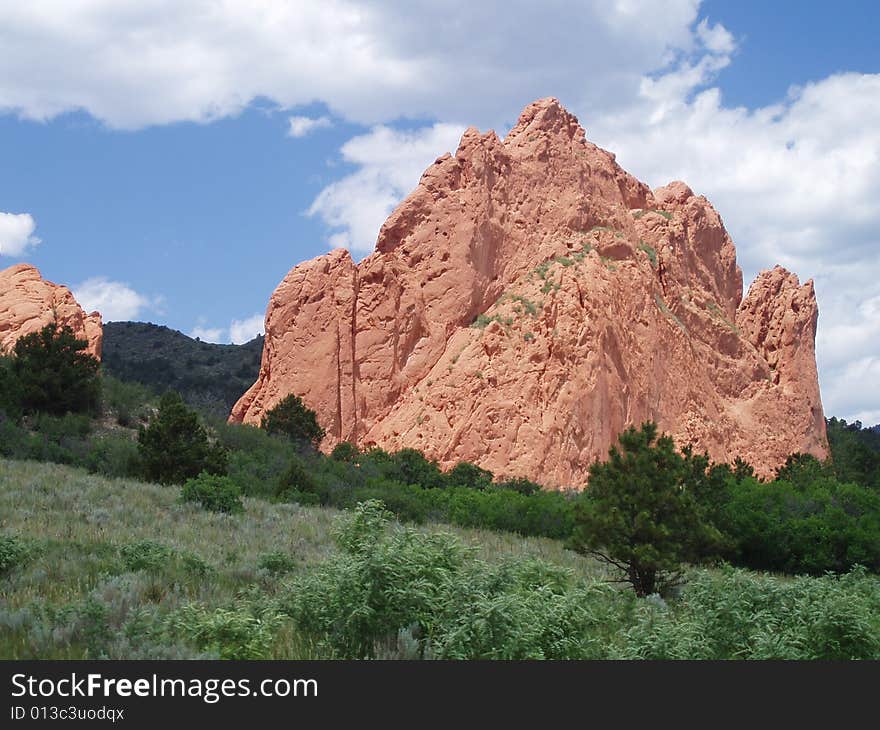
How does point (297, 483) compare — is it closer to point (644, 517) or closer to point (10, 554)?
point (644, 517)

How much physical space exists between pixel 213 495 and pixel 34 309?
2986 cm

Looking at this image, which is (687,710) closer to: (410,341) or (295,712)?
(295,712)

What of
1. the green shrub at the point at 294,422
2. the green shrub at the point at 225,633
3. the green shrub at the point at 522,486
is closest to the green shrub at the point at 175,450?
the green shrub at the point at 522,486

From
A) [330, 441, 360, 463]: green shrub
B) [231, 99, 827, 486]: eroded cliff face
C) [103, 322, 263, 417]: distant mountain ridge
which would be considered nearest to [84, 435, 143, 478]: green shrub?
[330, 441, 360, 463]: green shrub

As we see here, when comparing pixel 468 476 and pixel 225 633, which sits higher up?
pixel 468 476

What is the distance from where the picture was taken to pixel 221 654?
224 inches

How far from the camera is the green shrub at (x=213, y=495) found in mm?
16078

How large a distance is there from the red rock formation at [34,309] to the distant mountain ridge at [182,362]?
34.9 feet

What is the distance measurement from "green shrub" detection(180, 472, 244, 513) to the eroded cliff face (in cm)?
2054

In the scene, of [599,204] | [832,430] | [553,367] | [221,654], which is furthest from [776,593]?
[832,430]

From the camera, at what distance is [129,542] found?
35.3 ft

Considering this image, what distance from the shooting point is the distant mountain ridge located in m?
60.3

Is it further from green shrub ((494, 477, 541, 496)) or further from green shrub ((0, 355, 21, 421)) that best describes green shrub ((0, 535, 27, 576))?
green shrub ((494, 477, 541, 496))

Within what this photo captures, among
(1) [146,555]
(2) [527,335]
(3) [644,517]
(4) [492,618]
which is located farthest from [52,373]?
(4) [492,618]
